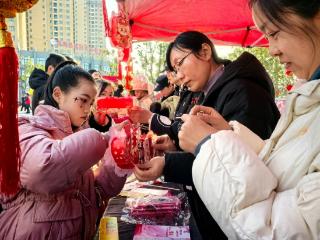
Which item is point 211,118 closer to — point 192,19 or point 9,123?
point 9,123

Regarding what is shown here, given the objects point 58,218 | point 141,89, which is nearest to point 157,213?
point 58,218

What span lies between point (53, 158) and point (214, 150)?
2.49ft

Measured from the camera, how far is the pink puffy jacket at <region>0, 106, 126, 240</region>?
130cm

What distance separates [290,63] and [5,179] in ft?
3.20

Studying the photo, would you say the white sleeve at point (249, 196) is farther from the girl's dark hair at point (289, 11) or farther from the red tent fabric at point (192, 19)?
the red tent fabric at point (192, 19)

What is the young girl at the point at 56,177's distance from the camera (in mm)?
1306

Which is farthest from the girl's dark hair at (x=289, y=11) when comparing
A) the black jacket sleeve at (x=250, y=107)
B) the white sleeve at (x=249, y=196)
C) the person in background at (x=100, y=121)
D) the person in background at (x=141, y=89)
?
the person in background at (x=141, y=89)

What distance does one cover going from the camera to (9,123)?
98 centimetres

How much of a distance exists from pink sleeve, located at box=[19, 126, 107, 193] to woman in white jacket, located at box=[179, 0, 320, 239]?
0.62 metres

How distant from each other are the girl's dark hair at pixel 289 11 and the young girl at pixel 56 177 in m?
0.89

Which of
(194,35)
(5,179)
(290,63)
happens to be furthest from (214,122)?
(194,35)

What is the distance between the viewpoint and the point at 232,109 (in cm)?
147

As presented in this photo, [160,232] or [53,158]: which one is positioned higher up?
[53,158]

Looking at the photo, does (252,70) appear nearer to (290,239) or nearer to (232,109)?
(232,109)
